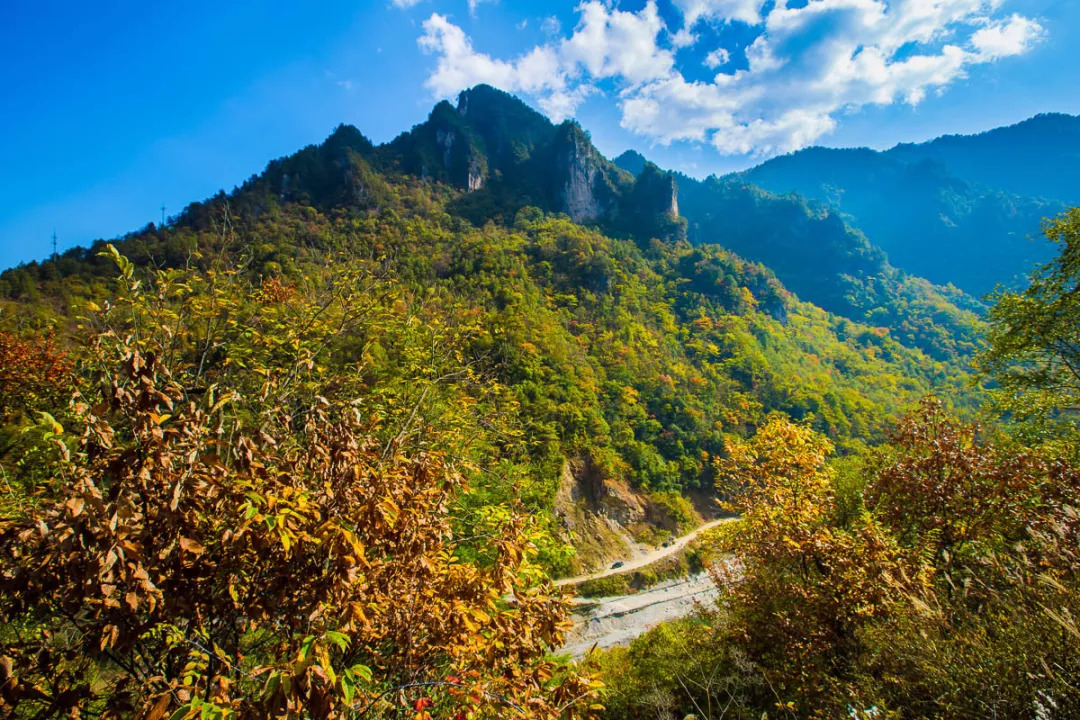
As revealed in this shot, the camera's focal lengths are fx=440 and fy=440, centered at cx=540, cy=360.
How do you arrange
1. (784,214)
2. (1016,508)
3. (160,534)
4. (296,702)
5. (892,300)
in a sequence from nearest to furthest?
(296,702)
(160,534)
(1016,508)
(892,300)
(784,214)

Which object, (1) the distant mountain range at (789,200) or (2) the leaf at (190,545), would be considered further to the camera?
(1) the distant mountain range at (789,200)

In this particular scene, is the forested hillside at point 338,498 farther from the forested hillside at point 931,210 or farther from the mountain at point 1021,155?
the mountain at point 1021,155

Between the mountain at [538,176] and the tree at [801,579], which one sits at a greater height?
the mountain at [538,176]

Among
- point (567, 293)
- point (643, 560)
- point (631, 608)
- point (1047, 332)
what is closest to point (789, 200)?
point (567, 293)

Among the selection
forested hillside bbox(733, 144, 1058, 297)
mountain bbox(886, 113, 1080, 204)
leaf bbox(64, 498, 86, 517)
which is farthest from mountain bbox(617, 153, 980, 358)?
leaf bbox(64, 498, 86, 517)

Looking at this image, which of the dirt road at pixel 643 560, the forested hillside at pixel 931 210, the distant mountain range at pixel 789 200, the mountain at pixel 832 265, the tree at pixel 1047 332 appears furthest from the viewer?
the forested hillside at pixel 931 210

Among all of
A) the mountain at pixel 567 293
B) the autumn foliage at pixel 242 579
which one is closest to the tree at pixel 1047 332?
the mountain at pixel 567 293

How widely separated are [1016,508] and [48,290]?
47003 millimetres

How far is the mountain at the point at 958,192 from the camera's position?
120000mm

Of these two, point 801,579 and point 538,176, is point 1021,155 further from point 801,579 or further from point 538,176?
point 801,579

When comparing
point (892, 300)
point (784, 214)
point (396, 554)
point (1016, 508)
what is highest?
point (784, 214)

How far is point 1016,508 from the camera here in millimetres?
6500

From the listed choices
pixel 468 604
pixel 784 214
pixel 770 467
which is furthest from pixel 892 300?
pixel 468 604

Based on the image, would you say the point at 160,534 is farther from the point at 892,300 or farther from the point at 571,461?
the point at 892,300
